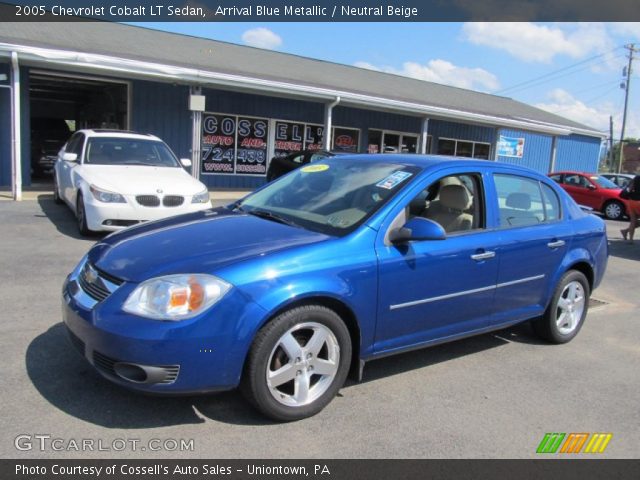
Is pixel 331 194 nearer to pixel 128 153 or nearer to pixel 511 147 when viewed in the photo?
pixel 128 153

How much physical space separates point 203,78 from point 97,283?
10761 millimetres

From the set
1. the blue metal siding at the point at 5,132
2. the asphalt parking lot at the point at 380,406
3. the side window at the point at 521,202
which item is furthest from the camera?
the blue metal siding at the point at 5,132

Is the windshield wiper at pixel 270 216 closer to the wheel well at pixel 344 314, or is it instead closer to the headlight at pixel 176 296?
the wheel well at pixel 344 314

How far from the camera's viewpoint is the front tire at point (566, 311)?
15.9ft

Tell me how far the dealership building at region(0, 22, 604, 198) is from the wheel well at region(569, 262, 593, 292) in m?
9.61

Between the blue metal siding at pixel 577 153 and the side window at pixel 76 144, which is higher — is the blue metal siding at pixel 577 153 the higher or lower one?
the higher one

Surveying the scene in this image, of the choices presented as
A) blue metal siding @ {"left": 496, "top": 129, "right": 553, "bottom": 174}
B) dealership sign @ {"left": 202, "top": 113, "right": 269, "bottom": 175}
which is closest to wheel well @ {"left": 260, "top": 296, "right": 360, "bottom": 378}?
dealership sign @ {"left": 202, "top": 113, "right": 269, "bottom": 175}

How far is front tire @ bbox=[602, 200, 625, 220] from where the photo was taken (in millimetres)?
16734

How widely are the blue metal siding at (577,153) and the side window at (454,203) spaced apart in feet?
81.2

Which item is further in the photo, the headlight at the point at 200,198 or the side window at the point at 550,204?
the headlight at the point at 200,198

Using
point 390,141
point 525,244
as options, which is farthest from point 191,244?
point 390,141

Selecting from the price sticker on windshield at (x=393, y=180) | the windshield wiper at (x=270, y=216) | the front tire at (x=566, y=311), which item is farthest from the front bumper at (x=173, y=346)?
the front tire at (x=566, y=311)

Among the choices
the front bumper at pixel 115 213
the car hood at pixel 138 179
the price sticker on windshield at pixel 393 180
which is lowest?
the front bumper at pixel 115 213
